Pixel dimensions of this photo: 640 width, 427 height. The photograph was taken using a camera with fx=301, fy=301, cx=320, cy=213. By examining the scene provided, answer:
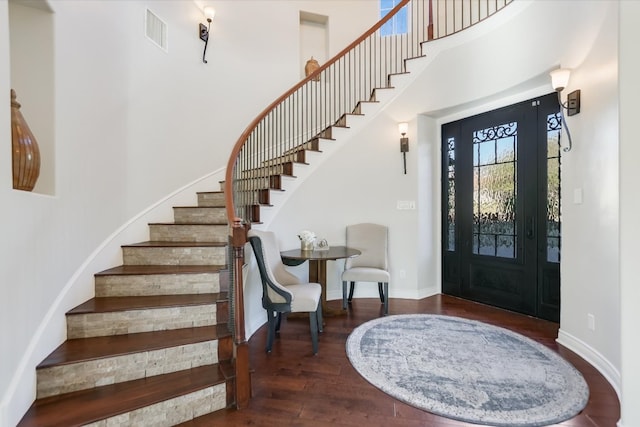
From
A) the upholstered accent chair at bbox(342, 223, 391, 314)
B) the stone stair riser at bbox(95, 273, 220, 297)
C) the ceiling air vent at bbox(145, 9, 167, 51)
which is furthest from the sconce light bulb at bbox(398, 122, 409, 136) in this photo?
the ceiling air vent at bbox(145, 9, 167, 51)

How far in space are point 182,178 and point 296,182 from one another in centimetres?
145

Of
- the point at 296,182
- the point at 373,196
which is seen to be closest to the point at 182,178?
the point at 296,182

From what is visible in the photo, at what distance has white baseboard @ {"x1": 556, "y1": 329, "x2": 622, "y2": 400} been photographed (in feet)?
6.94

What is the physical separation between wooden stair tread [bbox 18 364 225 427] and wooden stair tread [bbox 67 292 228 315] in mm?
476

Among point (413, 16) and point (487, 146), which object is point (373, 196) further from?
point (413, 16)

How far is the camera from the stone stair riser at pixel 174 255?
8.84 feet

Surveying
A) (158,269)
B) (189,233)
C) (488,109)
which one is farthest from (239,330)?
(488,109)

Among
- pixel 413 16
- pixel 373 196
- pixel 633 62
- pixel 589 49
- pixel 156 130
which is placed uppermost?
pixel 413 16

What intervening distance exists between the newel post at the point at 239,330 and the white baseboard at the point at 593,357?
2.43 m

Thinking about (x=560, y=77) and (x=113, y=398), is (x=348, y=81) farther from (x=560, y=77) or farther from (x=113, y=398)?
(x=113, y=398)

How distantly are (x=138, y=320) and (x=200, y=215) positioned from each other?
1.53 m

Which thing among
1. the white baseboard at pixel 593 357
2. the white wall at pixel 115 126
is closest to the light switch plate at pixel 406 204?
the white baseboard at pixel 593 357

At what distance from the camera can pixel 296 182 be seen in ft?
12.9

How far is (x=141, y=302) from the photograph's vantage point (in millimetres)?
2207
